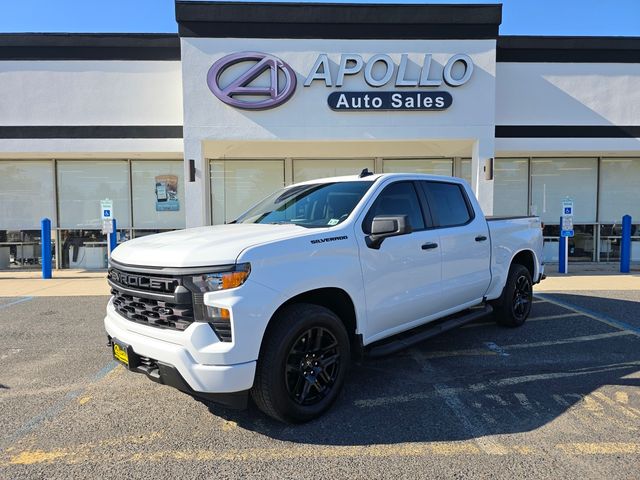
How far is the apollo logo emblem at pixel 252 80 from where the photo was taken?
1002cm

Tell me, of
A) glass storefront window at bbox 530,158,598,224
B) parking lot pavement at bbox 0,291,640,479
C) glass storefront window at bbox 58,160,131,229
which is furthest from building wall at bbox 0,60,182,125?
glass storefront window at bbox 530,158,598,224

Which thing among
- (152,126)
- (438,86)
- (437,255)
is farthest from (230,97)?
(437,255)

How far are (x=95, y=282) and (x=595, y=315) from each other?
1024 centimetres

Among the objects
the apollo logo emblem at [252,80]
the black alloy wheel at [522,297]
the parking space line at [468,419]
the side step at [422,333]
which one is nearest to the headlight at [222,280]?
the side step at [422,333]

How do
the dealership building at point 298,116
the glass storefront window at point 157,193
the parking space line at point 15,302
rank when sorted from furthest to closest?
the glass storefront window at point 157,193, the dealership building at point 298,116, the parking space line at point 15,302

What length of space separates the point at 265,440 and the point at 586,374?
321cm

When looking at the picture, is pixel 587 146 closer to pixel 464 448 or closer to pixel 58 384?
pixel 464 448

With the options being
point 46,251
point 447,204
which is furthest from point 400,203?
point 46,251

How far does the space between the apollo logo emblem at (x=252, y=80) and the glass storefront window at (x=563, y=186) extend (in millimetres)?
8178

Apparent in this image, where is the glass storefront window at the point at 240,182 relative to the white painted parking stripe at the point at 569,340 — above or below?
above

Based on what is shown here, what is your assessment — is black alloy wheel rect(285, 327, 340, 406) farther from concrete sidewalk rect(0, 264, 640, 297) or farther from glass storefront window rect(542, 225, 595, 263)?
glass storefront window rect(542, 225, 595, 263)

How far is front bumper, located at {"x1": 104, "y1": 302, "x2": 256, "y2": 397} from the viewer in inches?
110

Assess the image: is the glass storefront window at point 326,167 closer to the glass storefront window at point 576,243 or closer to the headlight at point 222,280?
the glass storefront window at point 576,243

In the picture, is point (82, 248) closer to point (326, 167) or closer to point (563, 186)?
point (326, 167)
